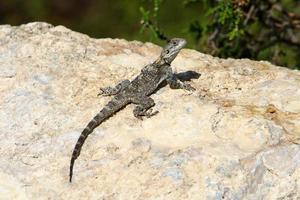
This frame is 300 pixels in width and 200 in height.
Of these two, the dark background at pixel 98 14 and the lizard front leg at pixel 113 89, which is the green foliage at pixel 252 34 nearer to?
the lizard front leg at pixel 113 89

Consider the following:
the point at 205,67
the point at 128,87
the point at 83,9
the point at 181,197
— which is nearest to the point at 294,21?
the point at 205,67

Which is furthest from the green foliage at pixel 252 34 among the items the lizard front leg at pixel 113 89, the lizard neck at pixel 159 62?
the lizard front leg at pixel 113 89

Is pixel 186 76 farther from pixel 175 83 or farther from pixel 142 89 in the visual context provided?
pixel 142 89

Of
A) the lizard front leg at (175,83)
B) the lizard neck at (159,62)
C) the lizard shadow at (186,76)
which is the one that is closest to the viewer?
the lizard front leg at (175,83)

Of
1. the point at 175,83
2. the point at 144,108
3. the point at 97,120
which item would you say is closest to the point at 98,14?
the point at 175,83

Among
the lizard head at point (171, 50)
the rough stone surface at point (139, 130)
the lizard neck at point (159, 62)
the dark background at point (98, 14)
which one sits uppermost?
the dark background at point (98, 14)

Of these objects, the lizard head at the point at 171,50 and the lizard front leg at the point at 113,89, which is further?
the lizard head at the point at 171,50

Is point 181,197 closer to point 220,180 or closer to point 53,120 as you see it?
point 220,180
